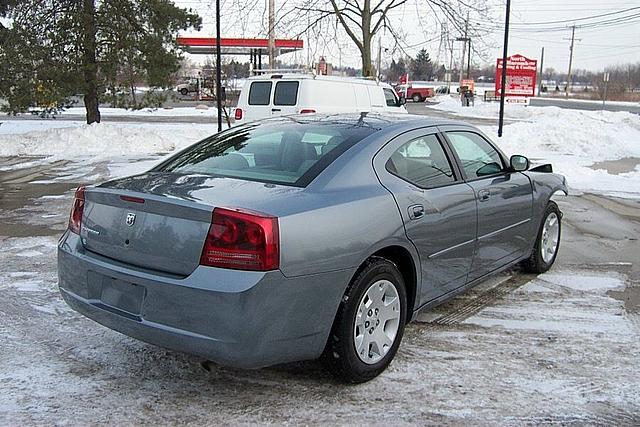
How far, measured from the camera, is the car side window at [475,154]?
184 inches

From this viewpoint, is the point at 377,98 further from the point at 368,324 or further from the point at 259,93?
the point at 368,324

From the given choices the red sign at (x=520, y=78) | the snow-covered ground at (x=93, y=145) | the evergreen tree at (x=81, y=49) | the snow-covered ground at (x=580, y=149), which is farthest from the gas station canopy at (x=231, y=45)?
the snow-covered ground at (x=580, y=149)

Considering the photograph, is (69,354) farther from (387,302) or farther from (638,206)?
(638,206)

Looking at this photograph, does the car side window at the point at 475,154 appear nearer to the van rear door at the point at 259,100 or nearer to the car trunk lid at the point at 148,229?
the car trunk lid at the point at 148,229

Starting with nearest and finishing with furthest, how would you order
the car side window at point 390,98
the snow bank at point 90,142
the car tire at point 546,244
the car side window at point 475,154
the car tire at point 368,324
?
the car tire at point 368,324 → the car side window at point 475,154 → the car tire at point 546,244 → the car side window at point 390,98 → the snow bank at point 90,142

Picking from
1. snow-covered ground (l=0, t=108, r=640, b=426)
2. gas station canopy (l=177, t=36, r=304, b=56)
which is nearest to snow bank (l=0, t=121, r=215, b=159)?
snow-covered ground (l=0, t=108, r=640, b=426)

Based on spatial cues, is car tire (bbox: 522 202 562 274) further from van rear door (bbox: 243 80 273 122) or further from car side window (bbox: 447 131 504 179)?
van rear door (bbox: 243 80 273 122)

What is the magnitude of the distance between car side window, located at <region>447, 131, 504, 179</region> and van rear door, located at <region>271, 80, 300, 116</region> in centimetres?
885

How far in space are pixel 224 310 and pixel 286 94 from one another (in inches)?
445

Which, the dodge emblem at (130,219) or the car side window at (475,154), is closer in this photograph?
the dodge emblem at (130,219)

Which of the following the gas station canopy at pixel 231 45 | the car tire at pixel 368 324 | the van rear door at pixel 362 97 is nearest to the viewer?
the car tire at pixel 368 324

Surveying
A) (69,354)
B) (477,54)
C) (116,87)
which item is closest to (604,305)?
(69,354)

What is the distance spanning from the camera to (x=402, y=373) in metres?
3.76

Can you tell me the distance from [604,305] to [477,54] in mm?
19586
